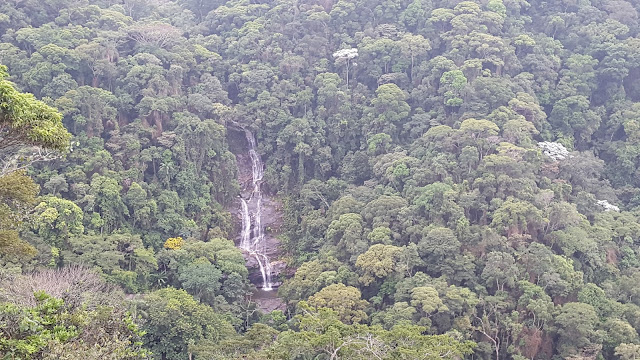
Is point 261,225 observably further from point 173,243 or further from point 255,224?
point 173,243

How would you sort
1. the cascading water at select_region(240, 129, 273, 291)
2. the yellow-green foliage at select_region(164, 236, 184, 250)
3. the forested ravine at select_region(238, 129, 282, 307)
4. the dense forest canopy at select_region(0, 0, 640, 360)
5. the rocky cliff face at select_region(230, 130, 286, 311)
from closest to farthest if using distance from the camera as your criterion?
1. the dense forest canopy at select_region(0, 0, 640, 360)
2. the yellow-green foliage at select_region(164, 236, 184, 250)
3. the rocky cliff face at select_region(230, 130, 286, 311)
4. the forested ravine at select_region(238, 129, 282, 307)
5. the cascading water at select_region(240, 129, 273, 291)

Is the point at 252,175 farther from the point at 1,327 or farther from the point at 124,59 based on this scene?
the point at 1,327

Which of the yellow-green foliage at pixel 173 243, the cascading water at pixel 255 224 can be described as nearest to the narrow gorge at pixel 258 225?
the cascading water at pixel 255 224

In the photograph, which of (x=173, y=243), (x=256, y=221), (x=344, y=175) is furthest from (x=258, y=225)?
(x=173, y=243)

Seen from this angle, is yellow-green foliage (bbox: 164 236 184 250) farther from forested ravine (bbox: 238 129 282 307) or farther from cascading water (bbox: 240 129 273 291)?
cascading water (bbox: 240 129 273 291)

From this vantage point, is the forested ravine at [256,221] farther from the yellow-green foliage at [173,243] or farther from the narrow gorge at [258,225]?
the yellow-green foliage at [173,243]

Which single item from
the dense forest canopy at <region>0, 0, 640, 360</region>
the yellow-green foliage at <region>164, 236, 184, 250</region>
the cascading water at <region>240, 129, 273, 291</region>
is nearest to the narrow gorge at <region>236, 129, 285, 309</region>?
the cascading water at <region>240, 129, 273, 291</region>

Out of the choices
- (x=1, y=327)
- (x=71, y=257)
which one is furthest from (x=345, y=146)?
(x=1, y=327)
